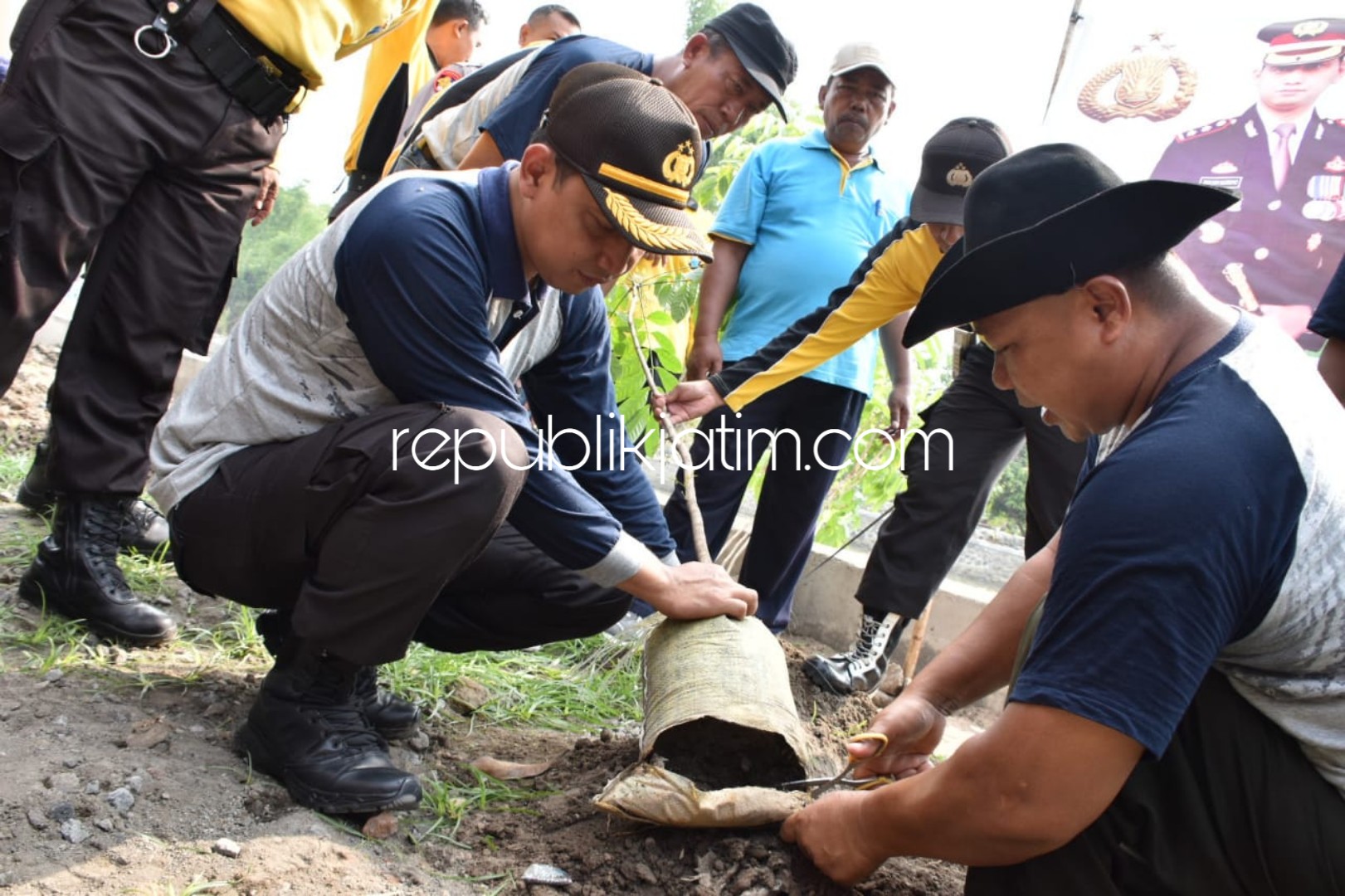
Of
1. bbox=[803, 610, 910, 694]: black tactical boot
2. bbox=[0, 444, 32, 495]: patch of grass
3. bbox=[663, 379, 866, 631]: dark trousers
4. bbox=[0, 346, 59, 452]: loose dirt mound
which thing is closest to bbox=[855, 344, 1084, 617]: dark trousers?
bbox=[803, 610, 910, 694]: black tactical boot

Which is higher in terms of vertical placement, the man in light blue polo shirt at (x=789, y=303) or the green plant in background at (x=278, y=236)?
the man in light blue polo shirt at (x=789, y=303)

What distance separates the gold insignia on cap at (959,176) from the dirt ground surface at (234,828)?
6.14ft

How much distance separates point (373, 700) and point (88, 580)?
30.2 inches

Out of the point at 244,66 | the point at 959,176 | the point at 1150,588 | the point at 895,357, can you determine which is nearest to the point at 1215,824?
the point at 1150,588

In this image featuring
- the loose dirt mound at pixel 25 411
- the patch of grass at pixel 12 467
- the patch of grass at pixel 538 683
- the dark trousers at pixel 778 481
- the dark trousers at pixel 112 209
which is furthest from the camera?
the loose dirt mound at pixel 25 411

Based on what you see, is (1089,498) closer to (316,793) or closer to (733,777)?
(733,777)

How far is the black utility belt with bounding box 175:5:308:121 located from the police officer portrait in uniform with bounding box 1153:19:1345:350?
3.04 metres

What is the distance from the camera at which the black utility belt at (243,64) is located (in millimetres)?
2508

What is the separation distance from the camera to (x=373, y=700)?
8.00 ft

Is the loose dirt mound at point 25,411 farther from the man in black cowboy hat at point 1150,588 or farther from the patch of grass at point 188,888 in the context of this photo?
the man in black cowboy hat at point 1150,588

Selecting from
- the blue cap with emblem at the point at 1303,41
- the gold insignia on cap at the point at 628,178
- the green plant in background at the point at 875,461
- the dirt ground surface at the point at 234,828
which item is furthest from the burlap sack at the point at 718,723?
the blue cap with emblem at the point at 1303,41

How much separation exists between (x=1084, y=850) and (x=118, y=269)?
2427 millimetres

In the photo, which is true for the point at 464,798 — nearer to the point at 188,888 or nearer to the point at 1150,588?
the point at 188,888

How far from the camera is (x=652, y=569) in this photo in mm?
2270
